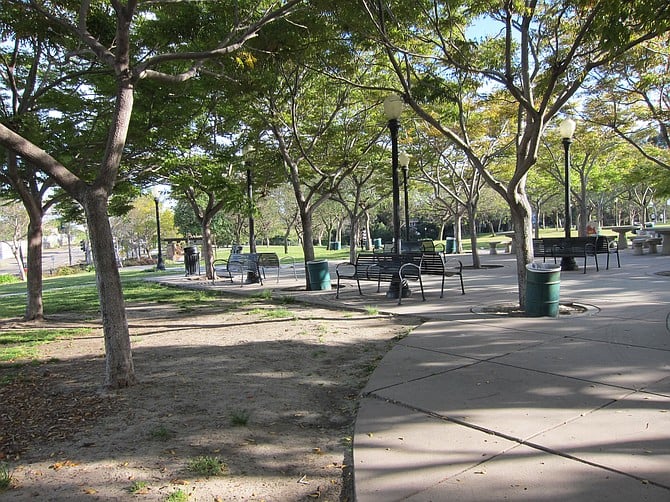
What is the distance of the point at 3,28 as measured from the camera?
8.59 meters

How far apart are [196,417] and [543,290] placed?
18.5ft

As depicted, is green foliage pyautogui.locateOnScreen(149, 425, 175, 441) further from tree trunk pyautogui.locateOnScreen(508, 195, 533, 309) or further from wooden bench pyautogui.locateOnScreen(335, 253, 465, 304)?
wooden bench pyautogui.locateOnScreen(335, 253, 465, 304)

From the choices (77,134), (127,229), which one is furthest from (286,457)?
(127,229)

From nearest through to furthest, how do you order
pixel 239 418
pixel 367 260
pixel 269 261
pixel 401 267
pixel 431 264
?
1. pixel 239 418
2. pixel 401 267
3. pixel 431 264
4. pixel 367 260
5. pixel 269 261

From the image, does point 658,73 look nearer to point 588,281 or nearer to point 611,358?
point 588,281

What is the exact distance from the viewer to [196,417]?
14.4 feet

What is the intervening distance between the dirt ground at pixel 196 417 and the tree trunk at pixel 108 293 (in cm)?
26

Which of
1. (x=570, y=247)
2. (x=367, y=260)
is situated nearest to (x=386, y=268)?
(x=367, y=260)

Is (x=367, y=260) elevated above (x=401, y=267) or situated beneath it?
elevated above

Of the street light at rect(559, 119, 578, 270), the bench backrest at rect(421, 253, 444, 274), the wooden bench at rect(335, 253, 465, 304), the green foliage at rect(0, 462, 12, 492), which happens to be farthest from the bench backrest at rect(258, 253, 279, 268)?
the green foliage at rect(0, 462, 12, 492)

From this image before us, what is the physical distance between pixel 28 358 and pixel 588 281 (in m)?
11.5

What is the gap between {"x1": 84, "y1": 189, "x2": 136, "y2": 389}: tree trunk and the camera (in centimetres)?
526

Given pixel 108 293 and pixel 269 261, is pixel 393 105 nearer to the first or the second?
pixel 108 293

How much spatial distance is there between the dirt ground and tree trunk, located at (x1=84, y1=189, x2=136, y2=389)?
0.85 feet
